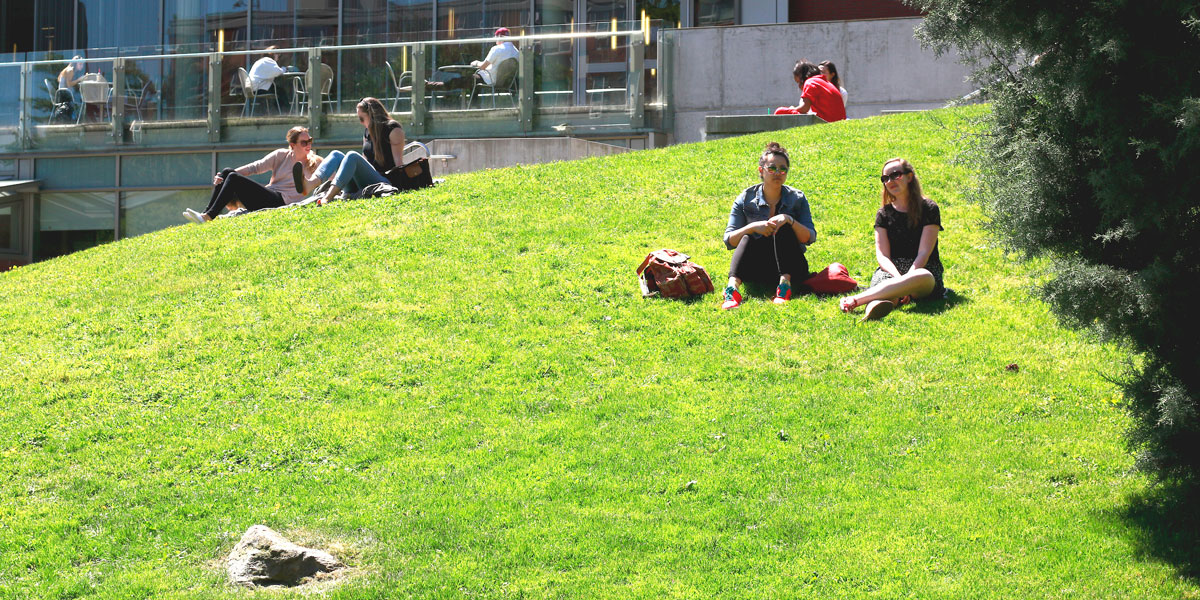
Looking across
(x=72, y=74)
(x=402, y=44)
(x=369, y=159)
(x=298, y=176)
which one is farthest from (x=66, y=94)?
(x=369, y=159)

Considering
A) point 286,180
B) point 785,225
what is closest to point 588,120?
point 286,180

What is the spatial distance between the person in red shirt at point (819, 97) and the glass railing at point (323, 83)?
3649 millimetres

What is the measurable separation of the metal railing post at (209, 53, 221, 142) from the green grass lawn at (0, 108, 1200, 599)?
31.3ft

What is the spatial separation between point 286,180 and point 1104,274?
39.9ft

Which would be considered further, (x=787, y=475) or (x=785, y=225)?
(x=785, y=225)

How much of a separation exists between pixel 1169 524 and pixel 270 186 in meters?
12.4

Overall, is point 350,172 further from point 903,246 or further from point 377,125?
point 903,246

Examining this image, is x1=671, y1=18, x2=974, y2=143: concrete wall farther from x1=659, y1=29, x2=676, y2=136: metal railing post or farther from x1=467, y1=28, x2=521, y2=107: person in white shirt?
x1=467, y1=28, x2=521, y2=107: person in white shirt

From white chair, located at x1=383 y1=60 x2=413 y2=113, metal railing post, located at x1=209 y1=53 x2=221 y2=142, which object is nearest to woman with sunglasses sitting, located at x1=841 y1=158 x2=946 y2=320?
white chair, located at x1=383 y1=60 x2=413 y2=113

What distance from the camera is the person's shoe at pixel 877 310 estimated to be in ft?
34.1

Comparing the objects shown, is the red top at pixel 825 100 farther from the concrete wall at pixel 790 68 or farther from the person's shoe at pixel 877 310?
the person's shoe at pixel 877 310

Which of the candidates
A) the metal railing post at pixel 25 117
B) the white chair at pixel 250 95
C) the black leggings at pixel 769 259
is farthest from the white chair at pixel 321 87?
the black leggings at pixel 769 259

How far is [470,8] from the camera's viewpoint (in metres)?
26.8

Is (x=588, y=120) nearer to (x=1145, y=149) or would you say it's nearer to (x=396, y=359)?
(x=396, y=359)
